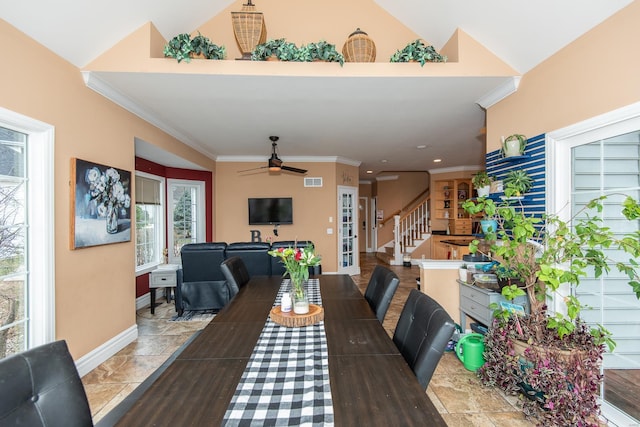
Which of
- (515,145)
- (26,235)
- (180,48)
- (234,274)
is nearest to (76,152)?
(26,235)

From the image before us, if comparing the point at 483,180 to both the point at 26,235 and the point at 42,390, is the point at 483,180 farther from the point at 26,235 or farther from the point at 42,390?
the point at 26,235

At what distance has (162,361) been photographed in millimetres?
2912

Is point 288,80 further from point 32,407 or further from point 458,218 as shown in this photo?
point 458,218

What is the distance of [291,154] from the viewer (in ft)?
20.4

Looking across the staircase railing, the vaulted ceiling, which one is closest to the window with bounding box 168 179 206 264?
the vaulted ceiling

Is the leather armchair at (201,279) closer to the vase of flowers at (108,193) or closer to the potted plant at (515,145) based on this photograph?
the vase of flowers at (108,193)

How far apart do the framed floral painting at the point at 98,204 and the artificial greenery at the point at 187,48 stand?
1215 millimetres

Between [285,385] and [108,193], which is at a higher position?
[108,193]

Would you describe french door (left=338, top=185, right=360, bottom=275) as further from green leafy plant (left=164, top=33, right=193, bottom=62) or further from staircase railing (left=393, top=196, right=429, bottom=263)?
green leafy plant (left=164, top=33, right=193, bottom=62)

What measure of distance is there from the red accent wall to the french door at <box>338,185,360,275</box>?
8.95 feet

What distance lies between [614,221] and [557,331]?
88 centimetres

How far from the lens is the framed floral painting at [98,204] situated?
2.57 meters

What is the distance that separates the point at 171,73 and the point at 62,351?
7.69 feet

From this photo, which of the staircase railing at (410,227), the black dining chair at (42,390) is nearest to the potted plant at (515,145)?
the black dining chair at (42,390)
